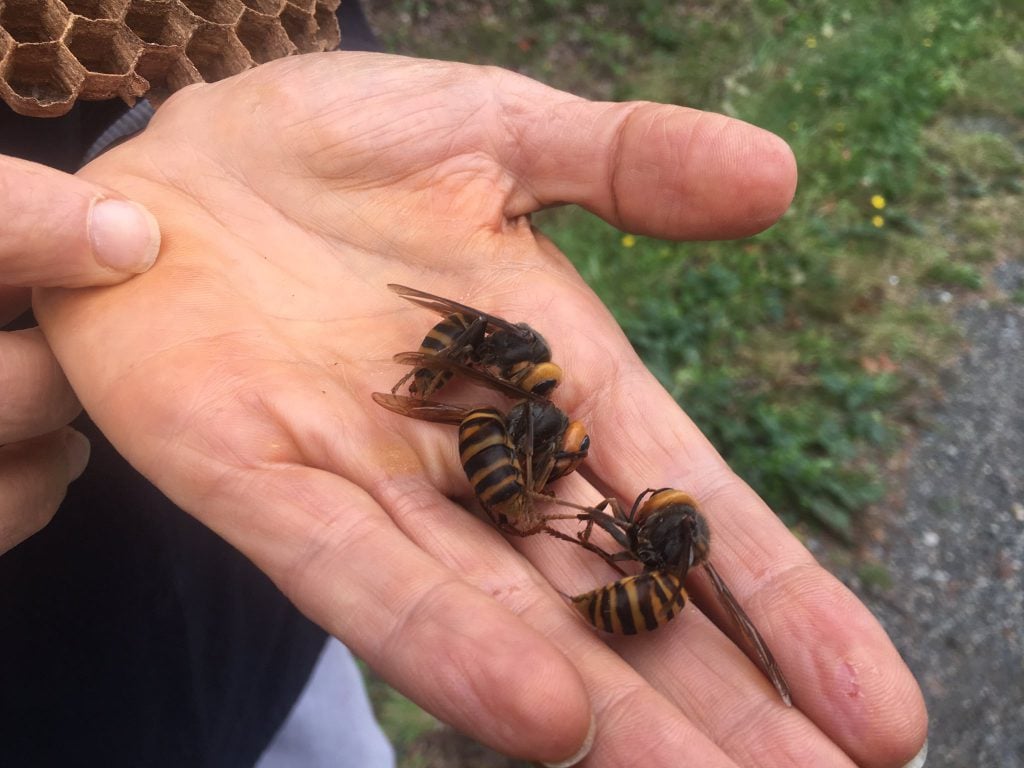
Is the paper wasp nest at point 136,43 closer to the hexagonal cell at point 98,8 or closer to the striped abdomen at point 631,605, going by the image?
the hexagonal cell at point 98,8

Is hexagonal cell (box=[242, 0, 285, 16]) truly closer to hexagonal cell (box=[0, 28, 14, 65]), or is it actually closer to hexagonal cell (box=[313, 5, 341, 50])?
hexagonal cell (box=[313, 5, 341, 50])

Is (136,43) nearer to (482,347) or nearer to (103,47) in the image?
(103,47)

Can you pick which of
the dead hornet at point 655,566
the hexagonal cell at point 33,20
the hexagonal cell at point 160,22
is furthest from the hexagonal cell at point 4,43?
the dead hornet at point 655,566

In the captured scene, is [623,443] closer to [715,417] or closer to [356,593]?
[356,593]

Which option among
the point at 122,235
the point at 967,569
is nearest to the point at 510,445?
the point at 122,235

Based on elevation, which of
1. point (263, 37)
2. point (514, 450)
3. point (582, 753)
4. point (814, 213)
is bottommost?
point (814, 213)

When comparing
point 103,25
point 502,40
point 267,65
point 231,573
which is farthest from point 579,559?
point 502,40
